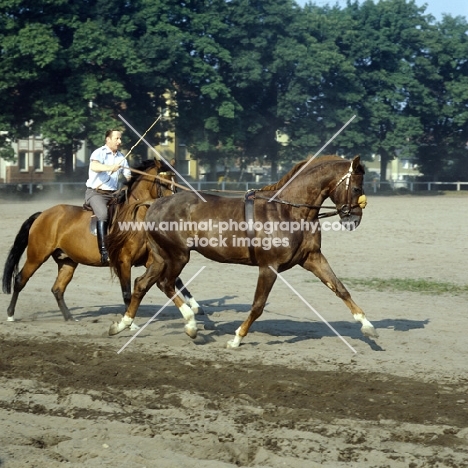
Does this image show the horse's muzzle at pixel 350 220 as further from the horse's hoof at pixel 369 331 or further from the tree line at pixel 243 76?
the tree line at pixel 243 76

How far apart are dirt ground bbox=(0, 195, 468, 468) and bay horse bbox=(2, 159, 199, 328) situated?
1.95ft

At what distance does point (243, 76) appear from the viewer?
54156 millimetres

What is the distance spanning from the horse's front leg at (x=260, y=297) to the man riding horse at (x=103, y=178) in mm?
2396

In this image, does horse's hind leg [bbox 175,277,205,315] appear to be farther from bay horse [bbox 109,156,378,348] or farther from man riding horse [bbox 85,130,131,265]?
bay horse [bbox 109,156,378,348]

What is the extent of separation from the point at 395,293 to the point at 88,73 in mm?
33172

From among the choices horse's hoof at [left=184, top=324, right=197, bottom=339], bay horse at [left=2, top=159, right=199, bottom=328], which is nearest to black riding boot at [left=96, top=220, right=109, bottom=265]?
bay horse at [left=2, top=159, right=199, bottom=328]

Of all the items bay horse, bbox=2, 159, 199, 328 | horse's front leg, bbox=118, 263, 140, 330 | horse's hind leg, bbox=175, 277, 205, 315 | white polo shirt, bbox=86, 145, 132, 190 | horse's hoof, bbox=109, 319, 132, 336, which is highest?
white polo shirt, bbox=86, 145, 132, 190

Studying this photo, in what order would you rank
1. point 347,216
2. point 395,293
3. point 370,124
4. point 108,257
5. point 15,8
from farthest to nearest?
point 370,124, point 15,8, point 395,293, point 108,257, point 347,216

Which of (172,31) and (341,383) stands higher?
(172,31)

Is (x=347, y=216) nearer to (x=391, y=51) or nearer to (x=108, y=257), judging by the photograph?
(x=108, y=257)

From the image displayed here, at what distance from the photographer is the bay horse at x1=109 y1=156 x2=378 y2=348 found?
9.77 m

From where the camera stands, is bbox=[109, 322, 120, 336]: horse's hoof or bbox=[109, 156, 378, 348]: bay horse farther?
bbox=[109, 322, 120, 336]: horse's hoof

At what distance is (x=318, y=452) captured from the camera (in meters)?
6.22

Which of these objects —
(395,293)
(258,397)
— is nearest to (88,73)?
(395,293)
